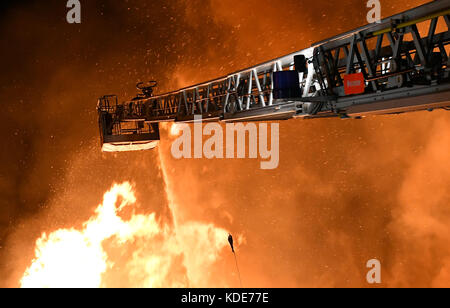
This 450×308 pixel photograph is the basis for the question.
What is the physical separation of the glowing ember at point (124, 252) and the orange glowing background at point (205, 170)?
71 mm

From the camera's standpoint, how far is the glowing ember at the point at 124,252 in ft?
60.7

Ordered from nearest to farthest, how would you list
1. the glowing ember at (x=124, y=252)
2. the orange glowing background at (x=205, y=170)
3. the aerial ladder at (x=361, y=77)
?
the aerial ladder at (x=361, y=77), the orange glowing background at (x=205, y=170), the glowing ember at (x=124, y=252)

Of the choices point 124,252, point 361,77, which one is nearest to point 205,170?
point 124,252

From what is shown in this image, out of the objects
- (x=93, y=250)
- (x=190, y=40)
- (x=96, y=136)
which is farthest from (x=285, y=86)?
(x=93, y=250)

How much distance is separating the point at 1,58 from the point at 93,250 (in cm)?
992

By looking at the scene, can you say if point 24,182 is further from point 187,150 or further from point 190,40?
point 190,40

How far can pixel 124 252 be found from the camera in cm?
2128

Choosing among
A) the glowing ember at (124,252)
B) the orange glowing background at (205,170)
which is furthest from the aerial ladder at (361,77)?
the glowing ember at (124,252)

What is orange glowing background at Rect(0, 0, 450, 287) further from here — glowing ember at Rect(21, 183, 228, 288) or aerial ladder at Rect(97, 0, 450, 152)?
aerial ladder at Rect(97, 0, 450, 152)

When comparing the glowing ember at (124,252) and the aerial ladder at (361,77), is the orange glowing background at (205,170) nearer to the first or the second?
the glowing ember at (124,252)

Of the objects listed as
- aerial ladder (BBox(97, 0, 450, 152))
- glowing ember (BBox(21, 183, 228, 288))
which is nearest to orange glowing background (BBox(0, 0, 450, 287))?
glowing ember (BBox(21, 183, 228, 288))

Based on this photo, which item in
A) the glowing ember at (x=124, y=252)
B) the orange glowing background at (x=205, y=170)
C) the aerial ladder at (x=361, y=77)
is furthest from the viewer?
the glowing ember at (x=124, y=252)

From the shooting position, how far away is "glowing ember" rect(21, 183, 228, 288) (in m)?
18.5

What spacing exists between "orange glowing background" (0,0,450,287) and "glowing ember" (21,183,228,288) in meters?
0.07
